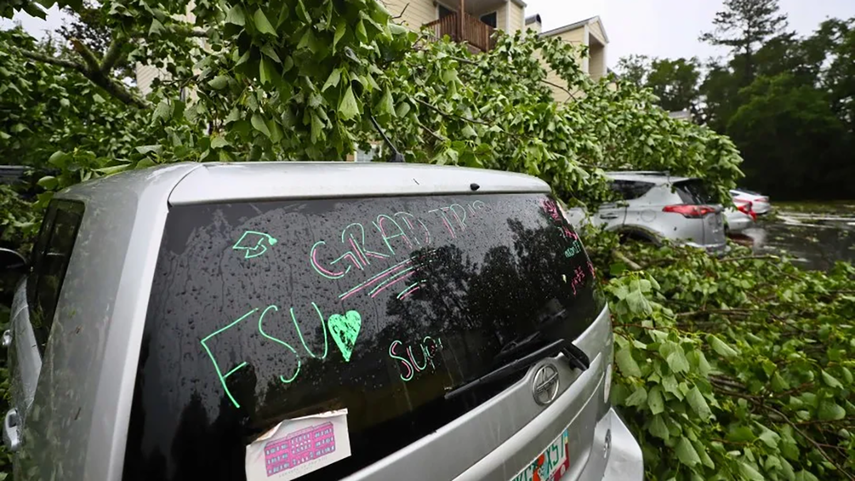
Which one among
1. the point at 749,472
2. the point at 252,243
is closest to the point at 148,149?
the point at 252,243

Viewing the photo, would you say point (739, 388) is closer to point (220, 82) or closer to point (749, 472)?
point (749, 472)

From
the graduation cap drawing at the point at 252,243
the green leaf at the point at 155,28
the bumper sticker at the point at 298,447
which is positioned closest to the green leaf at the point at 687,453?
the bumper sticker at the point at 298,447

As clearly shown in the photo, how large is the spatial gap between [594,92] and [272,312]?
735 centimetres

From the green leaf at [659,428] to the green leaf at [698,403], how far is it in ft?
0.51

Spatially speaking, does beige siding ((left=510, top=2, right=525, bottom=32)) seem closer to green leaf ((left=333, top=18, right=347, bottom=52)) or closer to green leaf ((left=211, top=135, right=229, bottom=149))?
green leaf ((left=211, top=135, right=229, bottom=149))

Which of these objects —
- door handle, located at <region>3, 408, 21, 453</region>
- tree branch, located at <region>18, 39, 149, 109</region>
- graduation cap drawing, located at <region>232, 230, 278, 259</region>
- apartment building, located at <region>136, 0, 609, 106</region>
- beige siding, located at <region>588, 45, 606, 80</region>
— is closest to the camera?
graduation cap drawing, located at <region>232, 230, 278, 259</region>

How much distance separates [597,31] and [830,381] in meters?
21.4

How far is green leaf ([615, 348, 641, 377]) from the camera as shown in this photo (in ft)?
7.24

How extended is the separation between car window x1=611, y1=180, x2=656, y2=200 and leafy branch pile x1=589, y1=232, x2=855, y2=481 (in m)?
3.42

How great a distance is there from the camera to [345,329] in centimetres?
107

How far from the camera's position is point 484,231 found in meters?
1.54

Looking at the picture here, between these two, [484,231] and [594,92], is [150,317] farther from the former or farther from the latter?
[594,92]

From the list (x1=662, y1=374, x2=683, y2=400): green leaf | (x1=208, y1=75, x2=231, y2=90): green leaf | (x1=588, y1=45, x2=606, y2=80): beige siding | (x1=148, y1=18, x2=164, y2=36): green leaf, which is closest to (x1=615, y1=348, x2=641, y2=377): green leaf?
(x1=662, y1=374, x2=683, y2=400): green leaf

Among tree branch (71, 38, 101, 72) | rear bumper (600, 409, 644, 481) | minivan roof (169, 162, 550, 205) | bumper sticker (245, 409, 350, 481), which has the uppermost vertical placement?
tree branch (71, 38, 101, 72)
